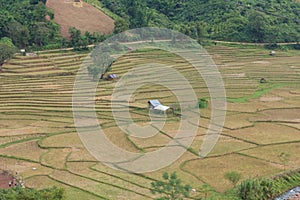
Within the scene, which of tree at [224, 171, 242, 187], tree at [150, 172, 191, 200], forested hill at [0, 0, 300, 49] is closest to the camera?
tree at [150, 172, 191, 200]

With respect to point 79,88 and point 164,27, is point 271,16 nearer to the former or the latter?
point 164,27

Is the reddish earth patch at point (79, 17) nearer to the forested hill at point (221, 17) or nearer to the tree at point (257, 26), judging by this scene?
the forested hill at point (221, 17)

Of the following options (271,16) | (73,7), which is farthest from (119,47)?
(271,16)

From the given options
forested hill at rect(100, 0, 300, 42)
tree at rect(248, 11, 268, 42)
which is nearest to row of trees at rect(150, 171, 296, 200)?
forested hill at rect(100, 0, 300, 42)

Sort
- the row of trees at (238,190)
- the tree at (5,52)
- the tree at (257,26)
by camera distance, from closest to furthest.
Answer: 1. the row of trees at (238,190)
2. the tree at (5,52)
3. the tree at (257,26)

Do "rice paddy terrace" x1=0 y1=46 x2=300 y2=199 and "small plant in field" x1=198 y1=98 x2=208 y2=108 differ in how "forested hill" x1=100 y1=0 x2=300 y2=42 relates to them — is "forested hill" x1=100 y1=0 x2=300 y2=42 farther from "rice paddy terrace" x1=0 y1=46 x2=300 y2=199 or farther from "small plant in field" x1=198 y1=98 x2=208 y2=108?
"small plant in field" x1=198 y1=98 x2=208 y2=108

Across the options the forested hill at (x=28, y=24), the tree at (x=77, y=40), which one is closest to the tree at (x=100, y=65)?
the tree at (x=77, y=40)
